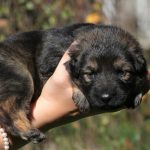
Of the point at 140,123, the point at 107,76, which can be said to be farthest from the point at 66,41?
the point at 140,123

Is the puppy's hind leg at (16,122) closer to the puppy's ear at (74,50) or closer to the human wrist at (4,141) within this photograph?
the human wrist at (4,141)

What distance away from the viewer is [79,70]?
472cm

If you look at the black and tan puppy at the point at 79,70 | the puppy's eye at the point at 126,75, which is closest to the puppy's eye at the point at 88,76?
the black and tan puppy at the point at 79,70

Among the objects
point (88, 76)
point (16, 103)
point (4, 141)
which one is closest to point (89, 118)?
point (88, 76)

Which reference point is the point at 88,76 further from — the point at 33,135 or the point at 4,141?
the point at 4,141

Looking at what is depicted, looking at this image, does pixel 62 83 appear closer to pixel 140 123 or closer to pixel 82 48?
pixel 82 48

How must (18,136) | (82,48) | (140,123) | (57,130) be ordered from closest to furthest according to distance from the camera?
(18,136) < (82,48) < (57,130) < (140,123)

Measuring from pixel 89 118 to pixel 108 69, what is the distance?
3.26 meters

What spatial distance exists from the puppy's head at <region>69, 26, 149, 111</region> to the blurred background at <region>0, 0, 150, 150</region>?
261cm

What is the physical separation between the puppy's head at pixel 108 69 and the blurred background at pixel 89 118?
8.55 ft

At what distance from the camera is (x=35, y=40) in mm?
5102

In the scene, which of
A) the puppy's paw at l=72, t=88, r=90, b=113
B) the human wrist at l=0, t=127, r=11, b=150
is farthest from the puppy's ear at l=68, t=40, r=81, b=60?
the human wrist at l=0, t=127, r=11, b=150

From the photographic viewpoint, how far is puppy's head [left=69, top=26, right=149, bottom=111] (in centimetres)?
455

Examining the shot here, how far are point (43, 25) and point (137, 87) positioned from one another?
158 inches
